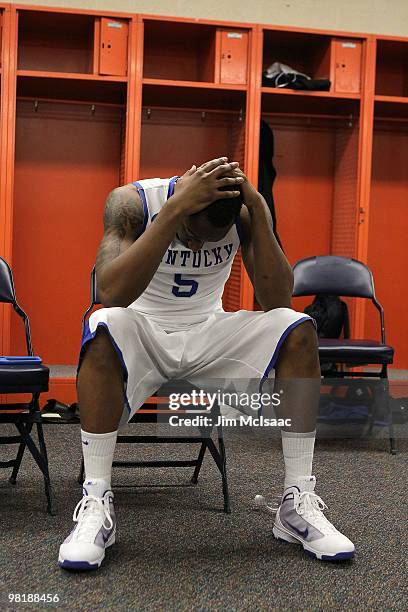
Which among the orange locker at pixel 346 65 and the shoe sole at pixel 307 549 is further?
the orange locker at pixel 346 65

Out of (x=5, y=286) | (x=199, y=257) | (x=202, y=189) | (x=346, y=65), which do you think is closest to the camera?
(x=202, y=189)

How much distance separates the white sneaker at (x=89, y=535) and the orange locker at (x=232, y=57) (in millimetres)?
2789

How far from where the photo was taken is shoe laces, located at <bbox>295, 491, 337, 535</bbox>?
1.89 metres

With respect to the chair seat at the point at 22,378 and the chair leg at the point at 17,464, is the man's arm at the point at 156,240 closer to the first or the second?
the chair seat at the point at 22,378

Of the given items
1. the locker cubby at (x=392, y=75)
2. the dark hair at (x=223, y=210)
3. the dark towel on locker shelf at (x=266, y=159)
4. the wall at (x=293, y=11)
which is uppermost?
the wall at (x=293, y=11)

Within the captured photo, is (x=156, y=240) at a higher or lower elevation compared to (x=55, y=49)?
lower

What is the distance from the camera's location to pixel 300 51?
4.58 metres

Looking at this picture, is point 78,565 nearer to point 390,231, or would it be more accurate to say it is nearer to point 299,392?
point 299,392

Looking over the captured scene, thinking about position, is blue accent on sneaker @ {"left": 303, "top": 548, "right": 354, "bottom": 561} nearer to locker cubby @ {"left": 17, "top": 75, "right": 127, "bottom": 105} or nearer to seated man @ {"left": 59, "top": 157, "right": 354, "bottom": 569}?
seated man @ {"left": 59, "top": 157, "right": 354, "bottom": 569}

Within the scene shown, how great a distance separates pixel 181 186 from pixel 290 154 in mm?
2842

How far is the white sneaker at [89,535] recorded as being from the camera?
171 centimetres

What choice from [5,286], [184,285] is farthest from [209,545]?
[5,286]

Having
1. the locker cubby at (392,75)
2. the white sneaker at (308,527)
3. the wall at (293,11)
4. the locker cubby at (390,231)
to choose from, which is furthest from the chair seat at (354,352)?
the wall at (293,11)

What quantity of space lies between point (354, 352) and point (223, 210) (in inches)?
52.9
